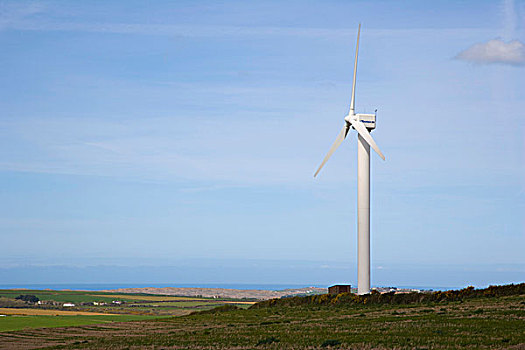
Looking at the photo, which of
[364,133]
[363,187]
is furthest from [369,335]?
[364,133]

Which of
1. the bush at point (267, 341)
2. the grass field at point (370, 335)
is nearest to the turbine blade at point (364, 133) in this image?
the grass field at point (370, 335)

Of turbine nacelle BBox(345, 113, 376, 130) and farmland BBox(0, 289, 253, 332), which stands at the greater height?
turbine nacelle BBox(345, 113, 376, 130)

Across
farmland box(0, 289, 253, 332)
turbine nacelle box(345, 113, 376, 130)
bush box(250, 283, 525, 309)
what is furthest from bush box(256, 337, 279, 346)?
turbine nacelle box(345, 113, 376, 130)

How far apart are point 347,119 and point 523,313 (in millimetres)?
40968

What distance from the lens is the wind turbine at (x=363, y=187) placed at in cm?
7506

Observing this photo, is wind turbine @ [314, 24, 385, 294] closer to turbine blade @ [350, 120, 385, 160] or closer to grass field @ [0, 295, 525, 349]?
turbine blade @ [350, 120, 385, 160]

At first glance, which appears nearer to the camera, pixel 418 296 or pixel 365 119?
pixel 418 296

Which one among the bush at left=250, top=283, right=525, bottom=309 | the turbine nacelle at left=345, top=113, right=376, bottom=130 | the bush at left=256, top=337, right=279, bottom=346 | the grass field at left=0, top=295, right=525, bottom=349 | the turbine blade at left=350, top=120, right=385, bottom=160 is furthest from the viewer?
the turbine nacelle at left=345, top=113, right=376, bottom=130

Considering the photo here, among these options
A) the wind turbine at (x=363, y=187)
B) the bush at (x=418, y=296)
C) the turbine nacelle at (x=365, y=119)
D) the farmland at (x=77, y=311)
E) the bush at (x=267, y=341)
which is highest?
the turbine nacelle at (x=365, y=119)

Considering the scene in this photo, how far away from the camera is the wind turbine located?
7506cm

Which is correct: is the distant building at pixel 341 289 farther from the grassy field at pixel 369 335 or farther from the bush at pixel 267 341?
the bush at pixel 267 341

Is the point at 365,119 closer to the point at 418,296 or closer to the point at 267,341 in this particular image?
the point at 418,296

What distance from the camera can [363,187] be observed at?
7644 centimetres

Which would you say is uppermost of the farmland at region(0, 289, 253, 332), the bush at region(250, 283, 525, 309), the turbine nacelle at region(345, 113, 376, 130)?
the turbine nacelle at region(345, 113, 376, 130)
